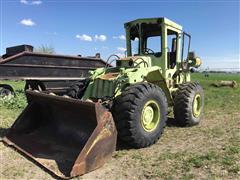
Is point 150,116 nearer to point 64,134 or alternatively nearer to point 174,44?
point 64,134

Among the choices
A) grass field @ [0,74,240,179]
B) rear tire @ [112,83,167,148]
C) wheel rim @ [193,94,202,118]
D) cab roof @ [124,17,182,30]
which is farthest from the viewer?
wheel rim @ [193,94,202,118]

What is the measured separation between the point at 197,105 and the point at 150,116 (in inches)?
100.0

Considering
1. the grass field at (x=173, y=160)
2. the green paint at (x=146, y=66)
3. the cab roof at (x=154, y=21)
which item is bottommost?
the grass field at (x=173, y=160)

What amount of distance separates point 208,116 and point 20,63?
6.03m

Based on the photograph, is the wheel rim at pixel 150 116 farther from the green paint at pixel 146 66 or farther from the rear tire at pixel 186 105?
the rear tire at pixel 186 105

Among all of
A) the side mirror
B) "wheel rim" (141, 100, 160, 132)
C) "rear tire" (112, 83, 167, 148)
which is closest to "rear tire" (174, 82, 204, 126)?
the side mirror

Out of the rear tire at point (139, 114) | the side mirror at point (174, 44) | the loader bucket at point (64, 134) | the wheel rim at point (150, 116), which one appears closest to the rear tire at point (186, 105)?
the side mirror at point (174, 44)

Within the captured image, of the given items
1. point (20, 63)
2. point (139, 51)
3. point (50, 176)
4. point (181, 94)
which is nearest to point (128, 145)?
point (50, 176)

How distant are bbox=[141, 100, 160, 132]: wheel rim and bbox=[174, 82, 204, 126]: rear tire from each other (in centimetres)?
145

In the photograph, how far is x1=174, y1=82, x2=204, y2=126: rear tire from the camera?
7.07 metres

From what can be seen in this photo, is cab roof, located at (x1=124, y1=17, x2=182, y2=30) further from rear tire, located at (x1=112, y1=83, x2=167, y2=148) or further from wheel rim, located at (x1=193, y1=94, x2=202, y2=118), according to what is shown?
rear tire, located at (x1=112, y1=83, x2=167, y2=148)

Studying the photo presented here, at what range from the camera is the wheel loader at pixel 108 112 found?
4719 mm

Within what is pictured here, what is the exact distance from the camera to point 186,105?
23.1 ft

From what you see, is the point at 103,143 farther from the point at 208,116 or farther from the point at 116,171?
the point at 208,116
